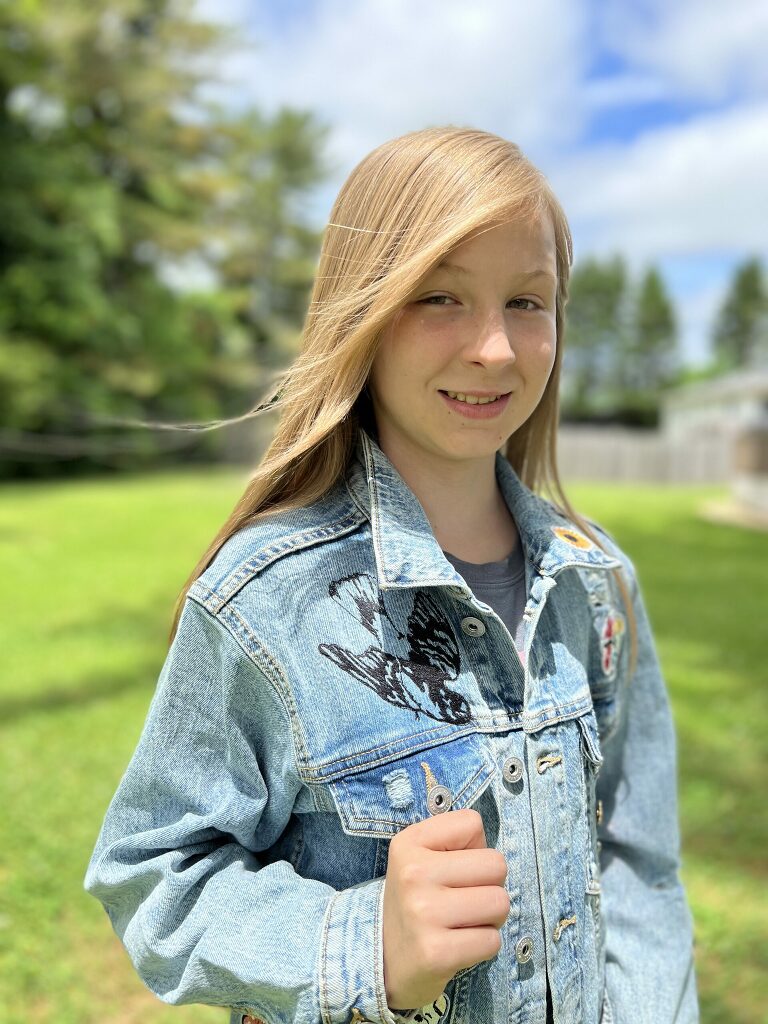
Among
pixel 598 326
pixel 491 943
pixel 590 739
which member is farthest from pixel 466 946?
pixel 598 326

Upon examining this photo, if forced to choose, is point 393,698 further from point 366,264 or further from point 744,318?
point 744,318

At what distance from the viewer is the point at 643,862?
1.41 metres

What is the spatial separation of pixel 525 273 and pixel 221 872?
836mm

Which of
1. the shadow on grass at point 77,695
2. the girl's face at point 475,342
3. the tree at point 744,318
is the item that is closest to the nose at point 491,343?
the girl's face at point 475,342

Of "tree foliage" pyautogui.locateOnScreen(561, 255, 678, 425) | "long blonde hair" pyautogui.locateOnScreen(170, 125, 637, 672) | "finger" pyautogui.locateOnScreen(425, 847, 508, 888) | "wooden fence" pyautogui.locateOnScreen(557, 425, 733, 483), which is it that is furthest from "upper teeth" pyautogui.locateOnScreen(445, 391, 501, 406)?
"tree foliage" pyautogui.locateOnScreen(561, 255, 678, 425)

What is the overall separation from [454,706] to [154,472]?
76.6 ft

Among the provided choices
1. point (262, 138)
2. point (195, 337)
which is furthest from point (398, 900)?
point (262, 138)

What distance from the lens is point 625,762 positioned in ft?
4.75

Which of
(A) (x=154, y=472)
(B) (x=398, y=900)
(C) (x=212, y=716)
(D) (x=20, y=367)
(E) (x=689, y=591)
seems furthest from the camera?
(A) (x=154, y=472)

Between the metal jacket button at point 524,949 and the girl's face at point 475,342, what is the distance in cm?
62

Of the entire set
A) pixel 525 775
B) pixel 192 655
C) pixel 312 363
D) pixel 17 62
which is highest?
pixel 17 62

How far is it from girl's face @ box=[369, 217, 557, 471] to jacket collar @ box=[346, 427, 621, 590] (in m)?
0.08

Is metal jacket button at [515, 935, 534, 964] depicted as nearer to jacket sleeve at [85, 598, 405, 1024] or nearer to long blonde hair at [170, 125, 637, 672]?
jacket sleeve at [85, 598, 405, 1024]

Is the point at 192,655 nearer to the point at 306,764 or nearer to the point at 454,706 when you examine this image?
the point at 306,764
